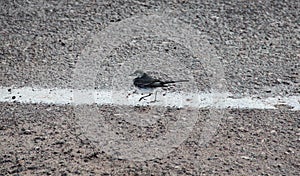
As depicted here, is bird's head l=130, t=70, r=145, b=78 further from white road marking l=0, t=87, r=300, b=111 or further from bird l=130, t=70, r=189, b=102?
white road marking l=0, t=87, r=300, b=111

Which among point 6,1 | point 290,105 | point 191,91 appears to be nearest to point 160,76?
point 191,91

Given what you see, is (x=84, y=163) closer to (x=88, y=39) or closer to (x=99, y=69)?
(x=99, y=69)

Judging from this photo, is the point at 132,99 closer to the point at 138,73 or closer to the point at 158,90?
the point at 158,90

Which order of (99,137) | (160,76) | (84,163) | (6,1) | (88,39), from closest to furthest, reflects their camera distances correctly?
(84,163) < (99,137) < (160,76) < (88,39) < (6,1)

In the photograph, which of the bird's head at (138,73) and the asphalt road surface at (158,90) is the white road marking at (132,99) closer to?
the asphalt road surface at (158,90)

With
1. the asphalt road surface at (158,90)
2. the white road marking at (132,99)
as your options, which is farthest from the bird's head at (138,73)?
the white road marking at (132,99)

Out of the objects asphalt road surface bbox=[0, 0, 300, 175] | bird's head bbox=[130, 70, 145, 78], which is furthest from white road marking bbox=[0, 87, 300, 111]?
bird's head bbox=[130, 70, 145, 78]

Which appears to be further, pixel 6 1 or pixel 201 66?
pixel 6 1

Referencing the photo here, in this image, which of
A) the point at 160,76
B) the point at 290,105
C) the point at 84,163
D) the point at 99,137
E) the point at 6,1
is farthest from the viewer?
the point at 6,1
